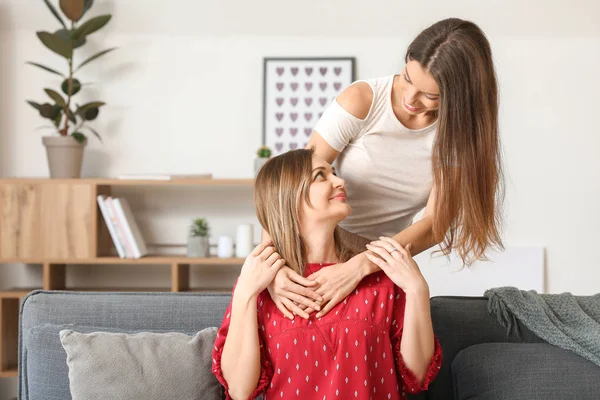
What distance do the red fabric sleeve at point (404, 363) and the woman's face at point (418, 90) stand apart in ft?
1.46

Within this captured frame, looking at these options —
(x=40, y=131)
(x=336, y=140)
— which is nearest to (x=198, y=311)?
(x=336, y=140)

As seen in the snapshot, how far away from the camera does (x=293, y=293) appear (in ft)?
5.31

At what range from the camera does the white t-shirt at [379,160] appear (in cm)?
188

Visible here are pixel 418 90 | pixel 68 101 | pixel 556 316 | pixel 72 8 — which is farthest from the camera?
pixel 68 101

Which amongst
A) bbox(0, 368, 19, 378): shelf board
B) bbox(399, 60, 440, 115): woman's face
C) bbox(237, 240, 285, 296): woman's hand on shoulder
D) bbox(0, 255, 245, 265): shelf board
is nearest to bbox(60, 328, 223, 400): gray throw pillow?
bbox(237, 240, 285, 296): woman's hand on shoulder

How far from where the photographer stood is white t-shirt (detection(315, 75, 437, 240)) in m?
1.88

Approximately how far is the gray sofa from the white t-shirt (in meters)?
0.27

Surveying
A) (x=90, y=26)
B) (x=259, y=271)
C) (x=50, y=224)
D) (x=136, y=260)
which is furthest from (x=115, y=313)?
(x=90, y=26)

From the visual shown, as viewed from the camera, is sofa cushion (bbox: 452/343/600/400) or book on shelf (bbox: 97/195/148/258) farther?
book on shelf (bbox: 97/195/148/258)

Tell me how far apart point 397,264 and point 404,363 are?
21 cm

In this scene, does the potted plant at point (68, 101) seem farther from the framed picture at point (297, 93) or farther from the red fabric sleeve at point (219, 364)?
the red fabric sleeve at point (219, 364)

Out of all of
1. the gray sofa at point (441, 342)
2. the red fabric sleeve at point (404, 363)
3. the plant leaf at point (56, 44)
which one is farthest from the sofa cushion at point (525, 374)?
the plant leaf at point (56, 44)

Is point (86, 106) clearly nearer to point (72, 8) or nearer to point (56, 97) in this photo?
point (56, 97)

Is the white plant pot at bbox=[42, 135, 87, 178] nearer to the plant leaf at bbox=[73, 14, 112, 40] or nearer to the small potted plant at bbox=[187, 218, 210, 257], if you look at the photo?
the plant leaf at bbox=[73, 14, 112, 40]
